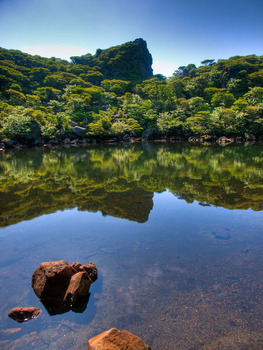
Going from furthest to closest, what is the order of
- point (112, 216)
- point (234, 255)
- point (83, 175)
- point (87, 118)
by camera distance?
point (87, 118)
point (83, 175)
point (112, 216)
point (234, 255)

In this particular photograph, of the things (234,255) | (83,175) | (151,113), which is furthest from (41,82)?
(234,255)

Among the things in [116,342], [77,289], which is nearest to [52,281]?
[77,289]

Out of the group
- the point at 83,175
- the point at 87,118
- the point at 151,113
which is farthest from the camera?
the point at 151,113

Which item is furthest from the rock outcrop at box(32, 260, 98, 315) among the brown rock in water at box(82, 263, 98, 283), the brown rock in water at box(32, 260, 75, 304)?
the brown rock in water at box(82, 263, 98, 283)

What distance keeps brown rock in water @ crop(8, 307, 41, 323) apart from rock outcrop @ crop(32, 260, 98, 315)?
24cm

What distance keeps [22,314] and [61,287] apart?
2.08 feet

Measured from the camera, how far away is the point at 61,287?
3.38 meters

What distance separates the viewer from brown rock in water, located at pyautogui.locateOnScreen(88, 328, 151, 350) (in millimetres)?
2084

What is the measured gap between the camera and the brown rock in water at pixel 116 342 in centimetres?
208

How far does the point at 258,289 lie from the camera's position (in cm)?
325

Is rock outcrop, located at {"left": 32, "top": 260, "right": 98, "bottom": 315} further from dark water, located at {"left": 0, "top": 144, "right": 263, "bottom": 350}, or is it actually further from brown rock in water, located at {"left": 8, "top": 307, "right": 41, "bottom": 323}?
brown rock in water, located at {"left": 8, "top": 307, "right": 41, "bottom": 323}

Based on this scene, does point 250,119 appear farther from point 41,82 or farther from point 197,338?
point 41,82

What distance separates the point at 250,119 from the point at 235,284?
37335 millimetres

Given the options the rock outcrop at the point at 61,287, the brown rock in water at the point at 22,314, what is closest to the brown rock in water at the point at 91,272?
the rock outcrop at the point at 61,287
